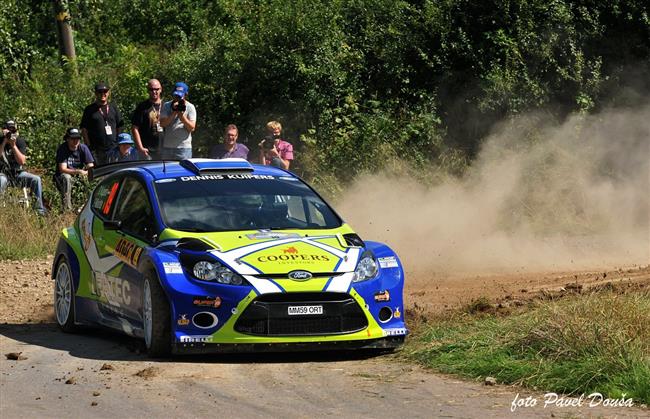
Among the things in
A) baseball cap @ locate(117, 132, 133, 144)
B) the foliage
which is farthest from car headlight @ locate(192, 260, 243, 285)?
the foliage

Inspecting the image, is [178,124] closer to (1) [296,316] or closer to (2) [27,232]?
(2) [27,232]

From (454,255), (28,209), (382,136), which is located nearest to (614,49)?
(382,136)

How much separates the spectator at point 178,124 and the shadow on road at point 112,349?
17.8ft

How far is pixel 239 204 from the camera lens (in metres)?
10.9

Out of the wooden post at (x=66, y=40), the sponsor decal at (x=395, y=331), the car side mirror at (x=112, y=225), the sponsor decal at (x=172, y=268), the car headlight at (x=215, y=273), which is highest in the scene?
the wooden post at (x=66, y=40)

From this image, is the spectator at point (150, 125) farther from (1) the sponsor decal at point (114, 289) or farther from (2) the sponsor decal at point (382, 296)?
(2) the sponsor decal at point (382, 296)

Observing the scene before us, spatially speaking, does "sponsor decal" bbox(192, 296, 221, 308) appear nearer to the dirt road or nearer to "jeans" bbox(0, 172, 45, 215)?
the dirt road

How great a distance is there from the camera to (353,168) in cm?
2047

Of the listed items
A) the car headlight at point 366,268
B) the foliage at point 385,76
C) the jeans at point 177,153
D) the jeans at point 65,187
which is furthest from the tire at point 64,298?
the foliage at point 385,76

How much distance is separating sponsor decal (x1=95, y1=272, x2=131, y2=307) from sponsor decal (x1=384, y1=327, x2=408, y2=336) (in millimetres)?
2191

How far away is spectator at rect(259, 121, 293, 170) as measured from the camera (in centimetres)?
1808

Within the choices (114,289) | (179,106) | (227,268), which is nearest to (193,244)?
(227,268)

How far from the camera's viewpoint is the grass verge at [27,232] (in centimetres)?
1605

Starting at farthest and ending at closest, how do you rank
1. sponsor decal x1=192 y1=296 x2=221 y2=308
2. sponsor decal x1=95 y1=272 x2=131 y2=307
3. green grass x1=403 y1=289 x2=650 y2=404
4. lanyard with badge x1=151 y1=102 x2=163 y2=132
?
lanyard with badge x1=151 y1=102 x2=163 y2=132, sponsor decal x1=95 y1=272 x2=131 y2=307, sponsor decal x1=192 y1=296 x2=221 y2=308, green grass x1=403 y1=289 x2=650 y2=404
